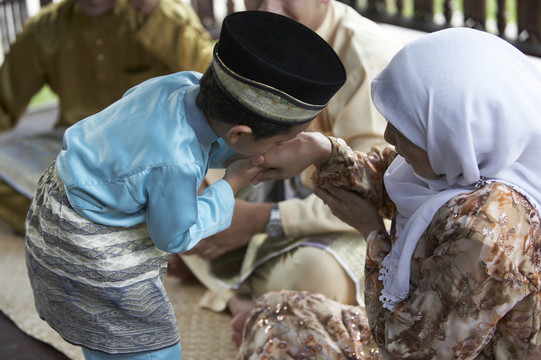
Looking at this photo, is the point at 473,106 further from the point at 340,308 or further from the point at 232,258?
the point at 232,258

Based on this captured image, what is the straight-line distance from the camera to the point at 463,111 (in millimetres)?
1297

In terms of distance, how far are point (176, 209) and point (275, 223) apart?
3.07 feet

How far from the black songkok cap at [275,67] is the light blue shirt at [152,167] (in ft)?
0.46

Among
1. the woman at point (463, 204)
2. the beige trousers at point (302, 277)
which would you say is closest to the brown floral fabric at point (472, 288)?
the woman at point (463, 204)

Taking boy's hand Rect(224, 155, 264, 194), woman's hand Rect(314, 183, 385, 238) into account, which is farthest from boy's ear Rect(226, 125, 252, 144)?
woman's hand Rect(314, 183, 385, 238)

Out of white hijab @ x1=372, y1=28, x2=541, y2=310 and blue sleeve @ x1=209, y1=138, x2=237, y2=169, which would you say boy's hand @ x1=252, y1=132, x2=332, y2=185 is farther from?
white hijab @ x1=372, y1=28, x2=541, y2=310

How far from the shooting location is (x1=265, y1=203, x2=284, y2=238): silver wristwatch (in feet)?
7.63

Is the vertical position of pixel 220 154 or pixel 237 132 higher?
pixel 237 132

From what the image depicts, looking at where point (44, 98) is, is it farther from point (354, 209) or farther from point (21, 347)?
point (354, 209)

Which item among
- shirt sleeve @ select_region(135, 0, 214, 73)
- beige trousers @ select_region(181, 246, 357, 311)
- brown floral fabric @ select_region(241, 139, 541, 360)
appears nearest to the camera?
brown floral fabric @ select_region(241, 139, 541, 360)

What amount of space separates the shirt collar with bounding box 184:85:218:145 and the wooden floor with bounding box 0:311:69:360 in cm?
108

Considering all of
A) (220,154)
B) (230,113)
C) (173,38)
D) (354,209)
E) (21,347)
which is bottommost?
(21,347)

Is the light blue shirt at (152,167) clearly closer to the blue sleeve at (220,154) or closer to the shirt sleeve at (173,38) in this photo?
the blue sleeve at (220,154)

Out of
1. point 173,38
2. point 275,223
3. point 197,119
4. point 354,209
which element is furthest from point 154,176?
point 173,38
